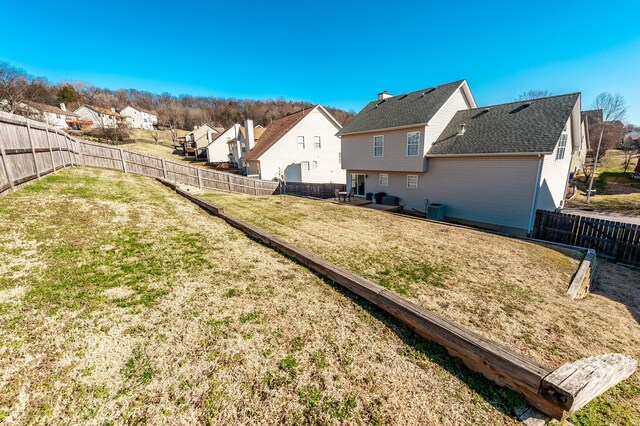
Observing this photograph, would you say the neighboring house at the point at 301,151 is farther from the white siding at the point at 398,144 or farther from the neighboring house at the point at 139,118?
the neighboring house at the point at 139,118

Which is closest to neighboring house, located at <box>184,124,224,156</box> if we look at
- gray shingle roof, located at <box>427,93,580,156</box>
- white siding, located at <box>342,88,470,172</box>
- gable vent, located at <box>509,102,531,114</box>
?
white siding, located at <box>342,88,470,172</box>

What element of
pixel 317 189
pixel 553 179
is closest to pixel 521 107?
pixel 553 179

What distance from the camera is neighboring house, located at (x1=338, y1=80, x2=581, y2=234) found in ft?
41.4

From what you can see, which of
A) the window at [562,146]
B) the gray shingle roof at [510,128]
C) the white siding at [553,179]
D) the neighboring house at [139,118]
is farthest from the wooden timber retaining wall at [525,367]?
the neighboring house at [139,118]

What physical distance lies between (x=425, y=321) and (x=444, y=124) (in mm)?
16332

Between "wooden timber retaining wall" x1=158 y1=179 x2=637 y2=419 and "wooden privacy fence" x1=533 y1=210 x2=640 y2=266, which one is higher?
"wooden timber retaining wall" x1=158 y1=179 x2=637 y2=419

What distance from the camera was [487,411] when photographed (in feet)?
9.04

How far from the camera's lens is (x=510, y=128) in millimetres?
13922

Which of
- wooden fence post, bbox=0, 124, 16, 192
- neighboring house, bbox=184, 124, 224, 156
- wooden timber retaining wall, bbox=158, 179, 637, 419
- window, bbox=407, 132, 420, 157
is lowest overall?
wooden timber retaining wall, bbox=158, 179, 637, 419

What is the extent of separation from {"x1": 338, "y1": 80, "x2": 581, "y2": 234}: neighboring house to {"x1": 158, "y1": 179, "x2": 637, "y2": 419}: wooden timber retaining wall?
38.4ft

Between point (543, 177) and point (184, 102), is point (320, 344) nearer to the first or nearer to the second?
point (543, 177)

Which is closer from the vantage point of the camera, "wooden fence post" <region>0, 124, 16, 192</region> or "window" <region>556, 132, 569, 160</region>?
"wooden fence post" <region>0, 124, 16, 192</region>

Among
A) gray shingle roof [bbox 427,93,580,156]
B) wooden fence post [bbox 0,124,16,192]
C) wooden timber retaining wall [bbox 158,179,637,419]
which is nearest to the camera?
wooden timber retaining wall [bbox 158,179,637,419]

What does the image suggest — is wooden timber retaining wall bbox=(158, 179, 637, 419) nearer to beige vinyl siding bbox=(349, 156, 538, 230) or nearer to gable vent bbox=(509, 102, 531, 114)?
beige vinyl siding bbox=(349, 156, 538, 230)
